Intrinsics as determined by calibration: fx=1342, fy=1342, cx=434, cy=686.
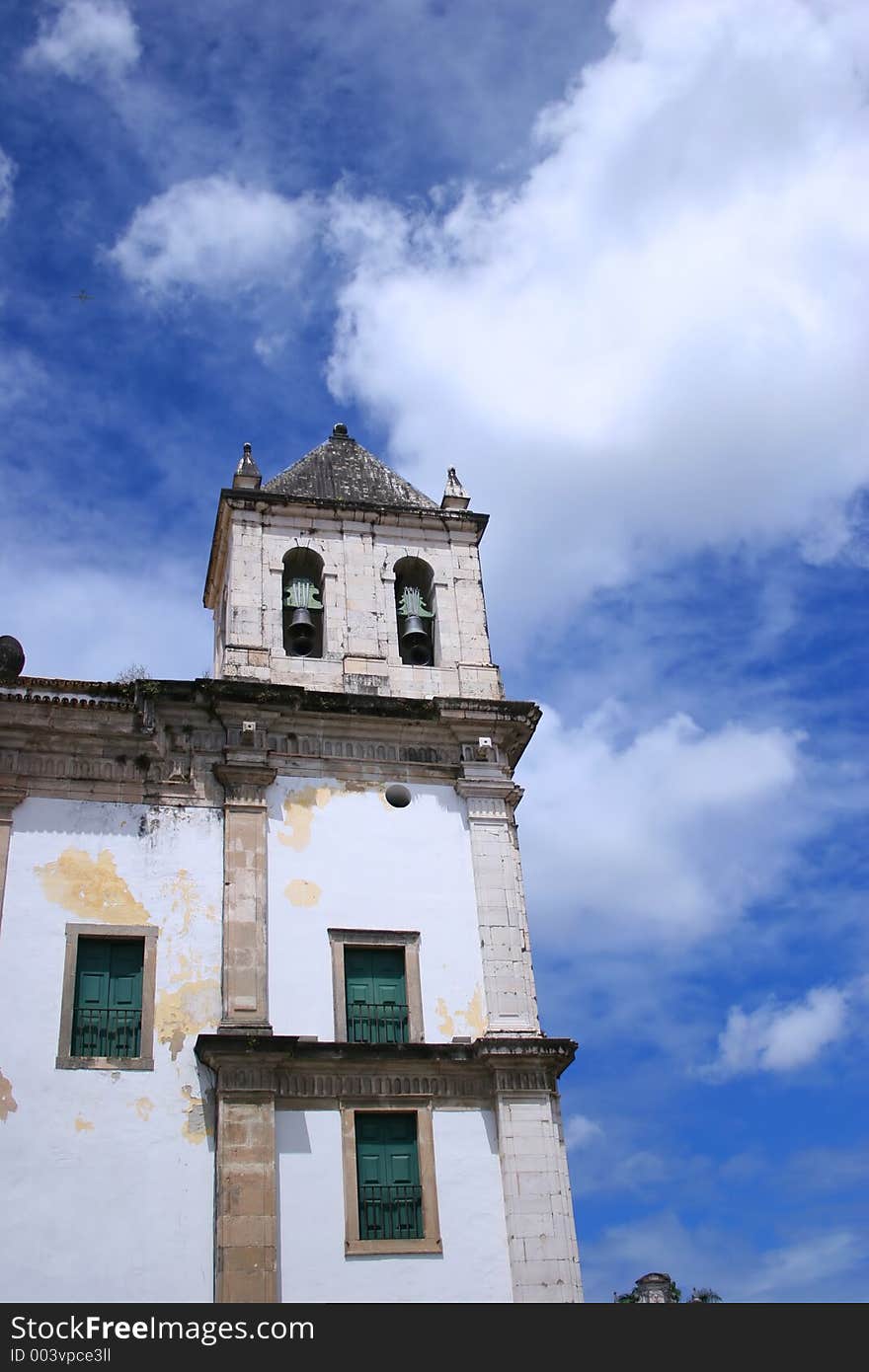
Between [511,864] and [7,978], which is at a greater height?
[511,864]

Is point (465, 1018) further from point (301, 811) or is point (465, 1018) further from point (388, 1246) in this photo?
point (301, 811)

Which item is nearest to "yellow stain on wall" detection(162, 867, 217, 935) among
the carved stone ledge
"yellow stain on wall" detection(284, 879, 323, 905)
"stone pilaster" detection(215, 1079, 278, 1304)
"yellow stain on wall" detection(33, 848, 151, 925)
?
"yellow stain on wall" detection(33, 848, 151, 925)

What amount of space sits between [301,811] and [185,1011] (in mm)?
3454

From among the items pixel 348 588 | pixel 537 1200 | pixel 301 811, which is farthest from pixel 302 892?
pixel 348 588

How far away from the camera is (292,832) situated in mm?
19547

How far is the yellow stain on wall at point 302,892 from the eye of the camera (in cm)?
1897

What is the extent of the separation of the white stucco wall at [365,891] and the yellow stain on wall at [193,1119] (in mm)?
1443

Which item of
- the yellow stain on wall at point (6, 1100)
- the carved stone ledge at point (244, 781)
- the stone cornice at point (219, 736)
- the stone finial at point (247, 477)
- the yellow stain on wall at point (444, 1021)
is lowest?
the yellow stain on wall at point (6, 1100)

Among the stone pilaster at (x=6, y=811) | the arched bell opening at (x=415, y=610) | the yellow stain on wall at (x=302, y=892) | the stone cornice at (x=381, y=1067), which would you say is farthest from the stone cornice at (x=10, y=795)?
the arched bell opening at (x=415, y=610)

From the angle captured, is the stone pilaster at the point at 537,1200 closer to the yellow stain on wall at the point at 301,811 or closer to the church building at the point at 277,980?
the church building at the point at 277,980

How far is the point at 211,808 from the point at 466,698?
4.36 metres

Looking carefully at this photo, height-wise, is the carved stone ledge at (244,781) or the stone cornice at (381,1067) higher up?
the carved stone ledge at (244,781)
